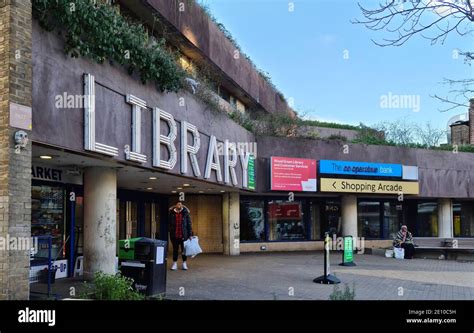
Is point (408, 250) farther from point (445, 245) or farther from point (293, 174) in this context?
point (293, 174)

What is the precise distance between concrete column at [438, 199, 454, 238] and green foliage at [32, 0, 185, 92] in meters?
18.1

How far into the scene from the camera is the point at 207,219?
2161 centimetres

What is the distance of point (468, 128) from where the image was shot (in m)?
34.9

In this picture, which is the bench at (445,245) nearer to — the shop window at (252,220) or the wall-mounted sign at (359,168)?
the wall-mounted sign at (359,168)

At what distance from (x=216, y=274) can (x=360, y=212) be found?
1310cm

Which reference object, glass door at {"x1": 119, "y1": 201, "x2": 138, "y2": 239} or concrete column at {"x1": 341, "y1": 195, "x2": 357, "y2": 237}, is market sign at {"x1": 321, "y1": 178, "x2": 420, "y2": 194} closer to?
concrete column at {"x1": 341, "y1": 195, "x2": 357, "y2": 237}

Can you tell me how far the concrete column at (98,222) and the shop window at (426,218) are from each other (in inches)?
776

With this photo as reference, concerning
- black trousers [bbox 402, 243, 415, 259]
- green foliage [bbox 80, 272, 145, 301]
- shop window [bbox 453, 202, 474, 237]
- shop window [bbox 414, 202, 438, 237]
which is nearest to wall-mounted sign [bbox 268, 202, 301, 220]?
black trousers [bbox 402, 243, 415, 259]

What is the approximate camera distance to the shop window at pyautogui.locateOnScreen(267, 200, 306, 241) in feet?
74.6

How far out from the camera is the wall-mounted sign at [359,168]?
69.9ft

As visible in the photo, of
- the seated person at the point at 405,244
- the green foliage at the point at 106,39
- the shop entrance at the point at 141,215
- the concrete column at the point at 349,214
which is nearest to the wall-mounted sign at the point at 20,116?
the green foliage at the point at 106,39
